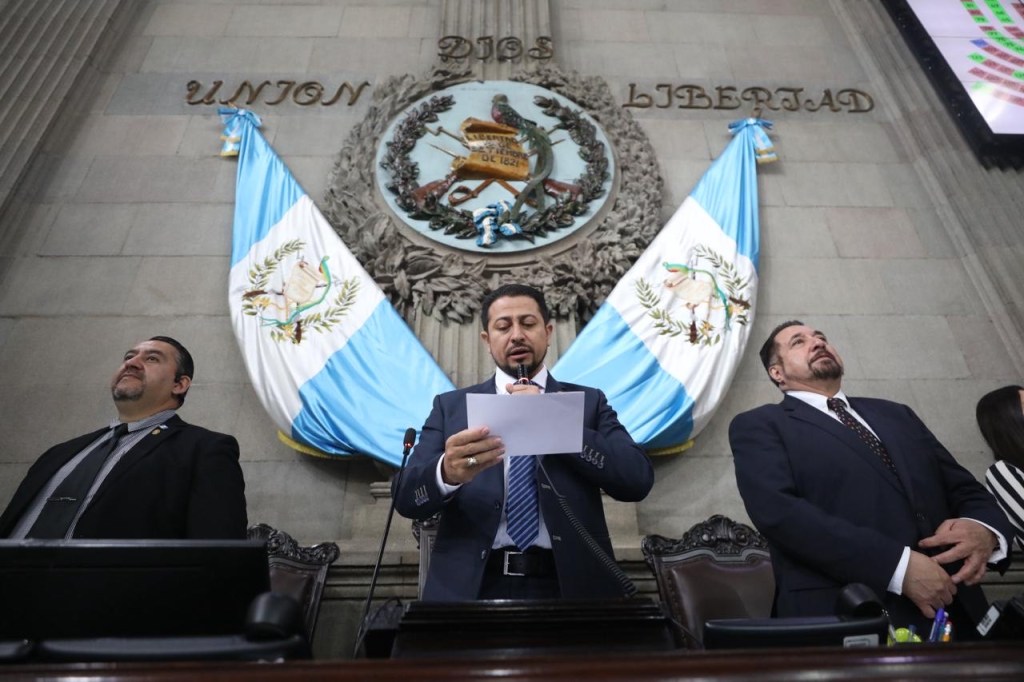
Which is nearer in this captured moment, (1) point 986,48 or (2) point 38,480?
(2) point 38,480

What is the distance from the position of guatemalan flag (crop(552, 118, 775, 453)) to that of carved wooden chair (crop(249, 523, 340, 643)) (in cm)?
138

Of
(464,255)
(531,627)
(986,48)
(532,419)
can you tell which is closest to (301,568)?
(532,419)

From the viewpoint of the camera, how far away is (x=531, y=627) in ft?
3.73

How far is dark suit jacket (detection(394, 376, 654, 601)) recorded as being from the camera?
5.61 ft

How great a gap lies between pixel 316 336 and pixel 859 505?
2.55 m

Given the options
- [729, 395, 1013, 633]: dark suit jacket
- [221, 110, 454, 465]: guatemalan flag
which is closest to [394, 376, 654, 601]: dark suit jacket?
[729, 395, 1013, 633]: dark suit jacket

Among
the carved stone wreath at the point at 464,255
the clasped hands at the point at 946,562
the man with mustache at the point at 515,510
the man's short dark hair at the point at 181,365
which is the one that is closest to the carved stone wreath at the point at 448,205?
the carved stone wreath at the point at 464,255

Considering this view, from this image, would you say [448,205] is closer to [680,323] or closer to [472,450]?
[680,323]

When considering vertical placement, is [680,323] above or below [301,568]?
above

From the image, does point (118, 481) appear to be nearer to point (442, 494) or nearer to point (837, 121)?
point (442, 494)

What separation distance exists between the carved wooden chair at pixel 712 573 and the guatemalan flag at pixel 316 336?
1.28 meters

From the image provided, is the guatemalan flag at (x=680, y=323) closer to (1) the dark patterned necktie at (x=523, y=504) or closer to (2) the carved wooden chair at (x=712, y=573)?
(2) the carved wooden chair at (x=712, y=573)

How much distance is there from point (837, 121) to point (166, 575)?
16.8ft

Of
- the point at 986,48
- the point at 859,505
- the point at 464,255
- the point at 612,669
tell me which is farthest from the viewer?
the point at 986,48
